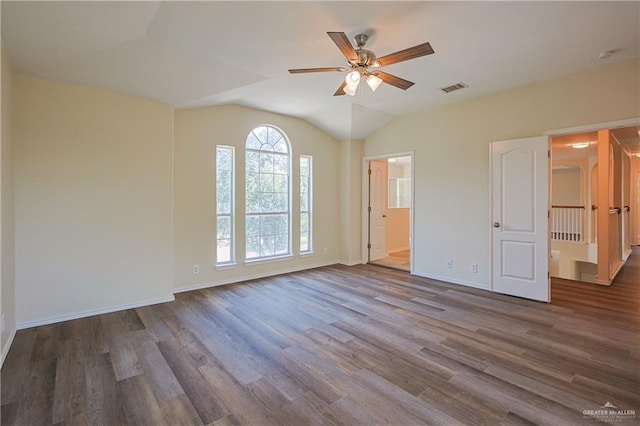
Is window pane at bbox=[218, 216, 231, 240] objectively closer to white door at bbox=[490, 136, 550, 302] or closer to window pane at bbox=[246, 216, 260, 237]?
window pane at bbox=[246, 216, 260, 237]

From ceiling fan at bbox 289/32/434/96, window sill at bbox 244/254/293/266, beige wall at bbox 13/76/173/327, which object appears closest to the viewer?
ceiling fan at bbox 289/32/434/96

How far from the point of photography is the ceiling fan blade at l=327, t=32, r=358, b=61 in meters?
2.14

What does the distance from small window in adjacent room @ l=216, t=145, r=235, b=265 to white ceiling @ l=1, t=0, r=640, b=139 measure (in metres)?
1.05

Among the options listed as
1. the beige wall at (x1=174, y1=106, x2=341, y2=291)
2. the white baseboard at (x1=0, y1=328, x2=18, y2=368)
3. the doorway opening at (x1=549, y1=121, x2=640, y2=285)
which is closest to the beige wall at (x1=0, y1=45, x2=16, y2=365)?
the white baseboard at (x1=0, y1=328, x2=18, y2=368)

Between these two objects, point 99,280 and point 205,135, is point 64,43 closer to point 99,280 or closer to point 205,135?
point 205,135

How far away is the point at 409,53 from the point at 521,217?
3.06 metres

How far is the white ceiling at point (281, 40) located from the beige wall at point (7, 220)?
31cm

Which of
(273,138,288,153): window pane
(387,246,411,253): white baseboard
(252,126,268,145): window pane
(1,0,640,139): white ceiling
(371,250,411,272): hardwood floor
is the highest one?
(1,0,640,139): white ceiling

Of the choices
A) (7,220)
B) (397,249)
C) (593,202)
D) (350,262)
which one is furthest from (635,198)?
(7,220)

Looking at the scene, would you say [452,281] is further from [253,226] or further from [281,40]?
[281,40]

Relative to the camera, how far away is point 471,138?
4699 mm

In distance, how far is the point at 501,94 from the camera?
4.35 m

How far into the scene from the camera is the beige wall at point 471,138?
3570mm

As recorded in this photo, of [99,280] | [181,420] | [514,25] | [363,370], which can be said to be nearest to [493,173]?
[514,25]
